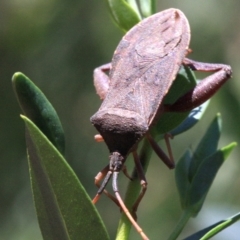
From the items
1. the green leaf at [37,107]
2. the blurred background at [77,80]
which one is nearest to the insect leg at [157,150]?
the green leaf at [37,107]

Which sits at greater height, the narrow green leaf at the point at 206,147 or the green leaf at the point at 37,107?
the green leaf at the point at 37,107

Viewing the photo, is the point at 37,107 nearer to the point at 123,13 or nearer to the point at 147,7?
the point at 123,13

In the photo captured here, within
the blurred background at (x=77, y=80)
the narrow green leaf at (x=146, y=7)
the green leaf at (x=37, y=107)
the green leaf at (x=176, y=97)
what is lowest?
the blurred background at (x=77, y=80)

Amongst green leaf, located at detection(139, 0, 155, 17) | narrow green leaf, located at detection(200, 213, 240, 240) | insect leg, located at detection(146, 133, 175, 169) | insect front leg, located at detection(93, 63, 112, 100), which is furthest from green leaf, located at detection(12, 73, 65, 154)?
insect front leg, located at detection(93, 63, 112, 100)

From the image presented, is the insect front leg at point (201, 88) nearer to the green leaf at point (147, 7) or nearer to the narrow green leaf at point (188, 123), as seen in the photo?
the narrow green leaf at point (188, 123)

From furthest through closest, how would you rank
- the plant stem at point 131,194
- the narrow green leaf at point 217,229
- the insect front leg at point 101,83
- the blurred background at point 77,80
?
the blurred background at point 77,80, the insect front leg at point 101,83, the plant stem at point 131,194, the narrow green leaf at point 217,229

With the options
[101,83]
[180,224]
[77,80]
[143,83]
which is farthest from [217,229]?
[77,80]

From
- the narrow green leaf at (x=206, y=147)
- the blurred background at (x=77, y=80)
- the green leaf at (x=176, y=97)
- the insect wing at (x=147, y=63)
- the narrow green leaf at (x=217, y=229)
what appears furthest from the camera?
the blurred background at (x=77, y=80)
